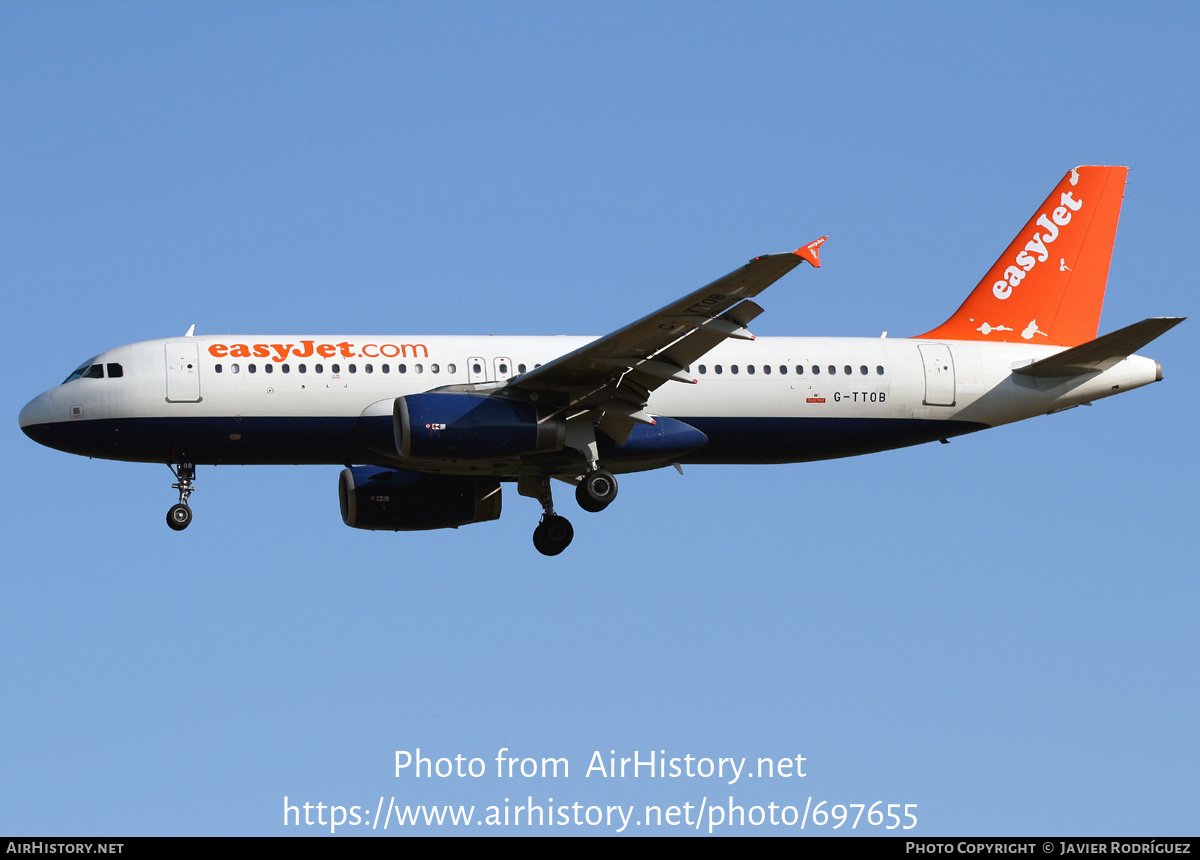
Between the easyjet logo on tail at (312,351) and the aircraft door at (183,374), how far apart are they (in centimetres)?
43

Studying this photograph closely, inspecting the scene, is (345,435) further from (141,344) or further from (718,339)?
(718,339)

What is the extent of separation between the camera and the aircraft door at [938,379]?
38.8 meters

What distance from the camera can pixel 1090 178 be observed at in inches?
1667

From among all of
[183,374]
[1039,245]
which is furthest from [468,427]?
[1039,245]

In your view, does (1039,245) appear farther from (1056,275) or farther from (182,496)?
(182,496)

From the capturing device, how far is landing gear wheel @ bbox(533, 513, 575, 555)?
126 ft

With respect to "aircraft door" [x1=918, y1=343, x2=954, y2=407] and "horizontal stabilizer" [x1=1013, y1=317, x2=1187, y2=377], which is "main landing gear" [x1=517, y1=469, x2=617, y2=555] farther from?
"horizontal stabilizer" [x1=1013, y1=317, x2=1187, y2=377]

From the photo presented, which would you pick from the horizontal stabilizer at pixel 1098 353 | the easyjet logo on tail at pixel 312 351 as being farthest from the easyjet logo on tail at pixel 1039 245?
the easyjet logo on tail at pixel 312 351

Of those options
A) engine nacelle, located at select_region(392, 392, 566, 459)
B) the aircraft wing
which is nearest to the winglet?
the aircraft wing

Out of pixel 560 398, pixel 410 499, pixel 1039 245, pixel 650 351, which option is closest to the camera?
pixel 650 351

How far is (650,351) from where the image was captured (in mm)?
33875

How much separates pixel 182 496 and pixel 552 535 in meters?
8.07

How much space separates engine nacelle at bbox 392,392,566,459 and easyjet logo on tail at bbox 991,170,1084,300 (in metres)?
12.6
